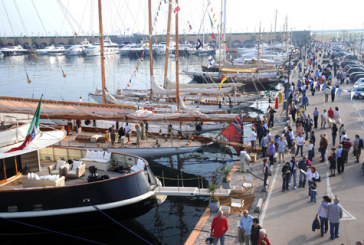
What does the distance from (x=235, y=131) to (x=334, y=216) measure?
1035 centimetres

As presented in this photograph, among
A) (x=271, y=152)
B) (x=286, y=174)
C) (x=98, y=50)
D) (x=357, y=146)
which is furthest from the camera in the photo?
(x=98, y=50)

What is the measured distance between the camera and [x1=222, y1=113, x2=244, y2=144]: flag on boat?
20750 mm

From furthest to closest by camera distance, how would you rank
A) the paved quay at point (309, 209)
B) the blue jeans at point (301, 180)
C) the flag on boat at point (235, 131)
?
the flag on boat at point (235, 131), the blue jeans at point (301, 180), the paved quay at point (309, 209)

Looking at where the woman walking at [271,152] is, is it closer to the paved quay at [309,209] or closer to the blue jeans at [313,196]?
the paved quay at [309,209]

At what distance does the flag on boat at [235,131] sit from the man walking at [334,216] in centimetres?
998

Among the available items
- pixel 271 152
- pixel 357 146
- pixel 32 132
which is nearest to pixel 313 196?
pixel 271 152

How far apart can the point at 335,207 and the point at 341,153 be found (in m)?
5.84

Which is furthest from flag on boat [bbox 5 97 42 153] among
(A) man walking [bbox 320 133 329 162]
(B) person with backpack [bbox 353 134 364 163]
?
(B) person with backpack [bbox 353 134 364 163]

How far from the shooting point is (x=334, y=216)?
11.0 m

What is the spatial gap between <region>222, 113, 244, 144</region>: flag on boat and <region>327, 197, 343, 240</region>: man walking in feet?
32.7

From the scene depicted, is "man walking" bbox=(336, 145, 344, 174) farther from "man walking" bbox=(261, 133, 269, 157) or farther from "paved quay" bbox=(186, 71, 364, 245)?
"man walking" bbox=(261, 133, 269, 157)

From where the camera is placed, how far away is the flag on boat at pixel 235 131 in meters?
20.8

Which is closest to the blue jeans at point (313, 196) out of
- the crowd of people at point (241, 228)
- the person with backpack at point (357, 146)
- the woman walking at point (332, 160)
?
the woman walking at point (332, 160)

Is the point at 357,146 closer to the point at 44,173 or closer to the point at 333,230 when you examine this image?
the point at 333,230
